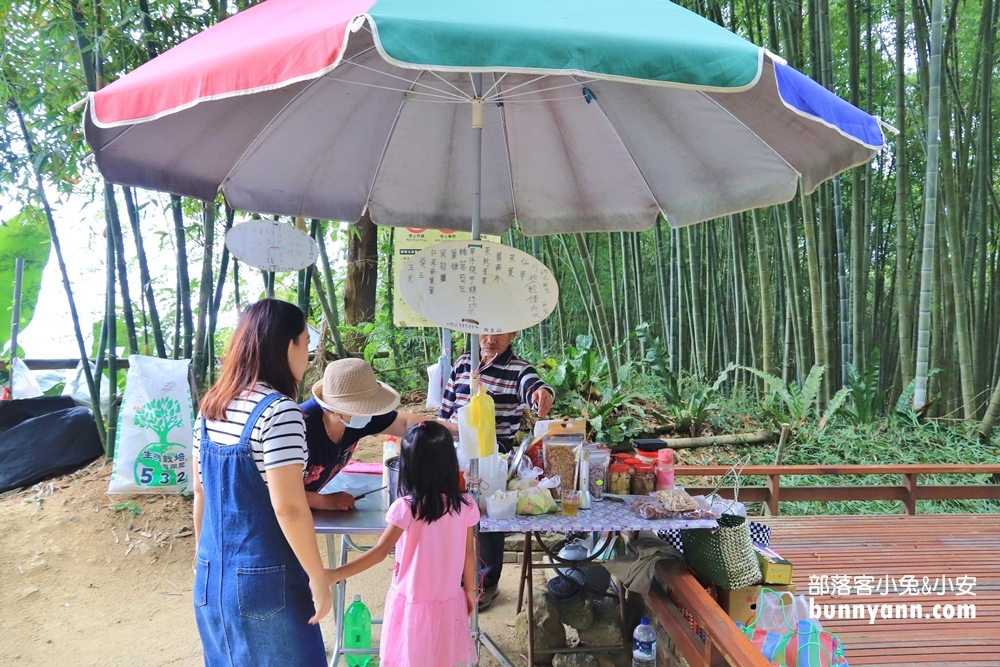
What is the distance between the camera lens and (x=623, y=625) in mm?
2471

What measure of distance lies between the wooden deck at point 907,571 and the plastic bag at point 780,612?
1.55 ft

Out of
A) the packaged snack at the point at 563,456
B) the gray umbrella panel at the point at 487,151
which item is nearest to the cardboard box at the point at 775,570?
the packaged snack at the point at 563,456

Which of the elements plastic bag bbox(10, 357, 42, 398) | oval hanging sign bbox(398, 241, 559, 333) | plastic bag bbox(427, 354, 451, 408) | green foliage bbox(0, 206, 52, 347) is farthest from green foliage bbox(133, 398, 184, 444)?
green foliage bbox(0, 206, 52, 347)

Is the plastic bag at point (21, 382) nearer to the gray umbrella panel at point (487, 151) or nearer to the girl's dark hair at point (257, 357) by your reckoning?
the gray umbrella panel at point (487, 151)

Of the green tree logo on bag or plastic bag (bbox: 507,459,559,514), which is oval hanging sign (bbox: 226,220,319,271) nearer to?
the green tree logo on bag

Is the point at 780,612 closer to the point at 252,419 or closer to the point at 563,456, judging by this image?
the point at 563,456

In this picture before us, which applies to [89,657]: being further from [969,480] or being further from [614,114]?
[969,480]

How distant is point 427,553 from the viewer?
5.77ft

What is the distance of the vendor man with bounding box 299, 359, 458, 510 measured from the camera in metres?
1.82

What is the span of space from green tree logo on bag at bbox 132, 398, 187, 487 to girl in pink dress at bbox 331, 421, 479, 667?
2302 millimetres

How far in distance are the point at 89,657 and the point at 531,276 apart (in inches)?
93.0

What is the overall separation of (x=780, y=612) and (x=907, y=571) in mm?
1254

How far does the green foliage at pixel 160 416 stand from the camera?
11.6 ft

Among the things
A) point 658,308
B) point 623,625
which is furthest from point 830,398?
point 623,625
